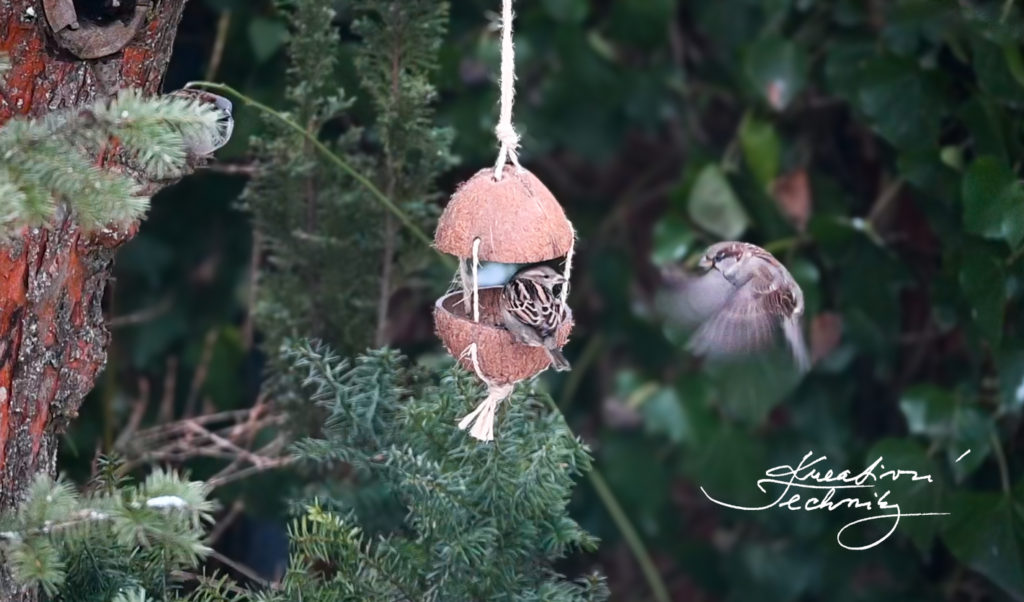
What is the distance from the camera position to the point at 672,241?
191 centimetres

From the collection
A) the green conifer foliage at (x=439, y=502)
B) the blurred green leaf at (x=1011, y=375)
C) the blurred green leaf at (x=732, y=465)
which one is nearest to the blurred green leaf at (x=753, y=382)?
the blurred green leaf at (x=732, y=465)

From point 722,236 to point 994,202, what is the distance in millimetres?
604

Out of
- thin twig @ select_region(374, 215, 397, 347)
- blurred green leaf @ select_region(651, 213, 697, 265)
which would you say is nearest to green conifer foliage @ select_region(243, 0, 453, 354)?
thin twig @ select_region(374, 215, 397, 347)

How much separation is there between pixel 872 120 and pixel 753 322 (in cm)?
40

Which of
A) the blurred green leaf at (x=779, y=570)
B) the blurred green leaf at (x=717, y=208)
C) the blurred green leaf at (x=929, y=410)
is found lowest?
the blurred green leaf at (x=779, y=570)

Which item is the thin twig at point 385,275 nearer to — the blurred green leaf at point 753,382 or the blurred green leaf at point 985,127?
the blurred green leaf at point 753,382

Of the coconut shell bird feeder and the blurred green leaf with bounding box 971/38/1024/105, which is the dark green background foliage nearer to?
the blurred green leaf with bounding box 971/38/1024/105

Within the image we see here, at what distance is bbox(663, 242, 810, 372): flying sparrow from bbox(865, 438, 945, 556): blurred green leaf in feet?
0.69

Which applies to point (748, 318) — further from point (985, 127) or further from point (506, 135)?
point (506, 135)

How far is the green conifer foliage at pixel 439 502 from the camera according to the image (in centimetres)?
107

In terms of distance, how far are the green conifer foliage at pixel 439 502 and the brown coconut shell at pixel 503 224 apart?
151mm

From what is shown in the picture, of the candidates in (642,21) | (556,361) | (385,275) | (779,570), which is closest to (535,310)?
(556,361)

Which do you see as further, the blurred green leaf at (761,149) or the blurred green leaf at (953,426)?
the blurred green leaf at (761,149)

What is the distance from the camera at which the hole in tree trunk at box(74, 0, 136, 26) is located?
3.44 feet
